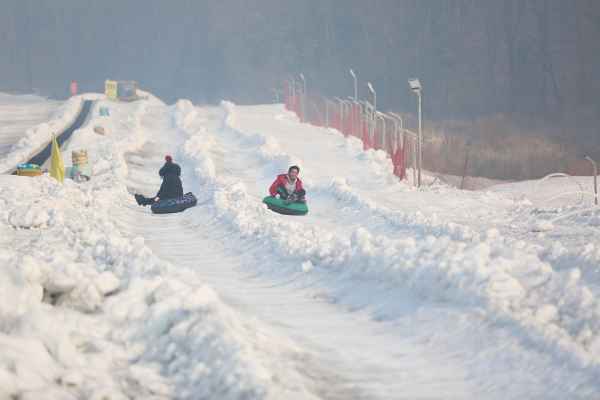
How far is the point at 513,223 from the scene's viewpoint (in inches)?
637

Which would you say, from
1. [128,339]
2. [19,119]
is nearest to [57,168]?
[128,339]

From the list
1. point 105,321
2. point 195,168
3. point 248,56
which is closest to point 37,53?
point 248,56

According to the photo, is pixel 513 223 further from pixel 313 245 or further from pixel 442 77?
pixel 442 77

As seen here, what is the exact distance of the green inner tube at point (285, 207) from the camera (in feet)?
57.5

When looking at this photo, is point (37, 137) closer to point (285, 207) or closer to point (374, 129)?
point (374, 129)

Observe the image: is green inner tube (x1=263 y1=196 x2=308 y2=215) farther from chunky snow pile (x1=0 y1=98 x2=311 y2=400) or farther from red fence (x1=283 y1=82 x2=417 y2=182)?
chunky snow pile (x1=0 y1=98 x2=311 y2=400)

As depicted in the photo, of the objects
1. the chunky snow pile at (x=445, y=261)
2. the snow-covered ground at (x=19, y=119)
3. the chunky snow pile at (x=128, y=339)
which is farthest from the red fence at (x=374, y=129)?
the chunky snow pile at (x=128, y=339)

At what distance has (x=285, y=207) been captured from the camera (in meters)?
17.5

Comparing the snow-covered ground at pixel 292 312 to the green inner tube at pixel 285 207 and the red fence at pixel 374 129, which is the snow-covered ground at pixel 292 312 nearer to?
the green inner tube at pixel 285 207

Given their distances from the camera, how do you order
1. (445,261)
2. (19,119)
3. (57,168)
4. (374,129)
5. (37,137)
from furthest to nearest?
(19,119), (37,137), (374,129), (57,168), (445,261)

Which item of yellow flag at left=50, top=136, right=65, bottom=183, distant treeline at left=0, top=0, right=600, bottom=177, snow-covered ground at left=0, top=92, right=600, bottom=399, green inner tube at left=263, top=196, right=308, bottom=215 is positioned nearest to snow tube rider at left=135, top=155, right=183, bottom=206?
green inner tube at left=263, top=196, right=308, bottom=215

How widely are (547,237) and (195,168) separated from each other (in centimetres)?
1322

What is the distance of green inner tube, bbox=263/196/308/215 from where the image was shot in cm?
1753

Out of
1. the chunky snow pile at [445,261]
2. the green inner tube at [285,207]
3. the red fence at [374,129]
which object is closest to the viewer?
the chunky snow pile at [445,261]
